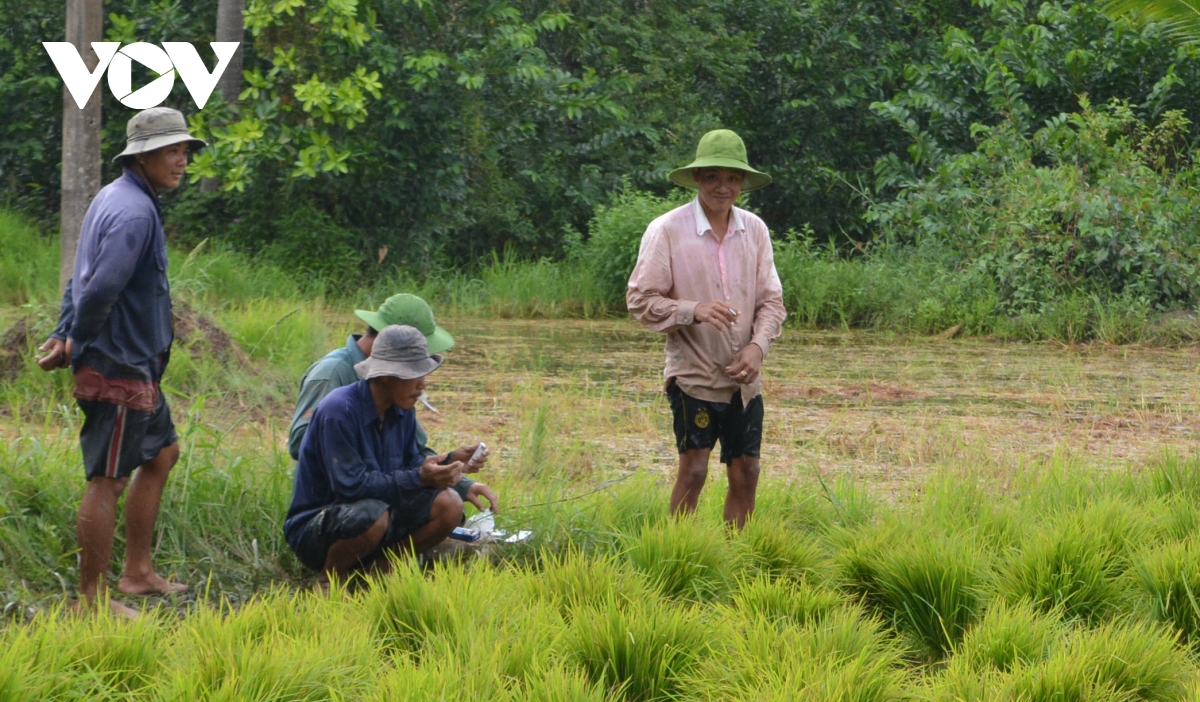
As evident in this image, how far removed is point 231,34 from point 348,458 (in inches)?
383

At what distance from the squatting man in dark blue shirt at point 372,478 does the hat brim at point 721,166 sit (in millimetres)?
1125

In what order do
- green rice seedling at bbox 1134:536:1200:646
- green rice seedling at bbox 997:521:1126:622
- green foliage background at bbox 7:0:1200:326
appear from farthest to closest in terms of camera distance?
1. green foliage background at bbox 7:0:1200:326
2. green rice seedling at bbox 997:521:1126:622
3. green rice seedling at bbox 1134:536:1200:646

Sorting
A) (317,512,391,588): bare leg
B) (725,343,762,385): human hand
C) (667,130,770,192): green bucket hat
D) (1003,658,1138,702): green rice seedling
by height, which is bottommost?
(317,512,391,588): bare leg

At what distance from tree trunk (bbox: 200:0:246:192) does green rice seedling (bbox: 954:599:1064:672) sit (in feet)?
34.8

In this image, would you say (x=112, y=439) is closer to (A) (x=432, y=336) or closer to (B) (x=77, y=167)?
(A) (x=432, y=336)

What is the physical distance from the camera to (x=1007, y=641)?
3.52 meters

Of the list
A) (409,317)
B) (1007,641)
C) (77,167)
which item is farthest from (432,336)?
(77,167)

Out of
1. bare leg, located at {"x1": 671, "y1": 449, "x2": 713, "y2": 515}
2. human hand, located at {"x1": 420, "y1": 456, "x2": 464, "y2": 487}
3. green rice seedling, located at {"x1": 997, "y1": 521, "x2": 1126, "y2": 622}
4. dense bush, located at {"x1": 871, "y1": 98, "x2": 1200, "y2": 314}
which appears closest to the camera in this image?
green rice seedling, located at {"x1": 997, "y1": 521, "x2": 1126, "y2": 622}

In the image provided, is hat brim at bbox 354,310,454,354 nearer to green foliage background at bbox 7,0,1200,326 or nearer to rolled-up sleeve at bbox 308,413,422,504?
rolled-up sleeve at bbox 308,413,422,504

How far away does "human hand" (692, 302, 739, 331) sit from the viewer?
4.56 metres

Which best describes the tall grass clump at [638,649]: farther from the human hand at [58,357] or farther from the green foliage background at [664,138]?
the green foliage background at [664,138]

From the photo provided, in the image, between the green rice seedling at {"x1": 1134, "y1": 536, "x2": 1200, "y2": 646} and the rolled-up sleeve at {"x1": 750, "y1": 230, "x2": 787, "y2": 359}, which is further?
the rolled-up sleeve at {"x1": 750, "y1": 230, "x2": 787, "y2": 359}

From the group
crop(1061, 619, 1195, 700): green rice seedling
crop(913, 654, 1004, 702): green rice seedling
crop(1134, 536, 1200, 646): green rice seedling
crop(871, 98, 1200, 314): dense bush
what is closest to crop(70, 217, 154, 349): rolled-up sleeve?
crop(913, 654, 1004, 702): green rice seedling

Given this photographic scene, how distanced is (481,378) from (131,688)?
5.46 m
